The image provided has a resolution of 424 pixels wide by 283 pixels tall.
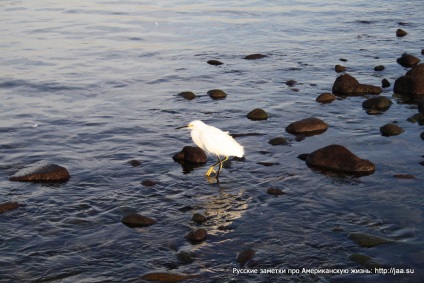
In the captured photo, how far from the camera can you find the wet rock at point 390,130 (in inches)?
617

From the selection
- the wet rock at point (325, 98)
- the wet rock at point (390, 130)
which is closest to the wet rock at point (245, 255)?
the wet rock at point (390, 130)

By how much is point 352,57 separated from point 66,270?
17.0 metres

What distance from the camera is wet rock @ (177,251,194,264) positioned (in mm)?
9860

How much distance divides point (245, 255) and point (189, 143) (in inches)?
237

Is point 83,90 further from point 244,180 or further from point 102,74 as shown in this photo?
point 244,180

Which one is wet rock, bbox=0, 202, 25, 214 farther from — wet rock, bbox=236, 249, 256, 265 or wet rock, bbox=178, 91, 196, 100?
wet rock, bbox=178, 91, 196, 100

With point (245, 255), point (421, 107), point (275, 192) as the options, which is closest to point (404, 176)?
point (275, 192)

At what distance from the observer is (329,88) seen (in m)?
20.1

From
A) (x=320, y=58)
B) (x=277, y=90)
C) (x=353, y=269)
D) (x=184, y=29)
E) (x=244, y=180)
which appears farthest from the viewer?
(x=184, y=29)

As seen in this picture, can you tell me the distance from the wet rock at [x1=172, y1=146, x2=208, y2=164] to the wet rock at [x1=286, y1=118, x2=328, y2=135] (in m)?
2.63

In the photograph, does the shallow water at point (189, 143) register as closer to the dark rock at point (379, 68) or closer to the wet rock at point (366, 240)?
the wet rock at point (366, 240)

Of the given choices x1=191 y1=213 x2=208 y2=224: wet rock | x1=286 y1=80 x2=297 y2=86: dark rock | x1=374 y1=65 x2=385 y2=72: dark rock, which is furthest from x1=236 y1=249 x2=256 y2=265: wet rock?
x1=374 y1=65 x2=385 y2=72: dark rock

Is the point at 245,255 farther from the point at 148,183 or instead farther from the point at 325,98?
the point at 325,98

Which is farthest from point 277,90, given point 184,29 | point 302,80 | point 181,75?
point 184,29
